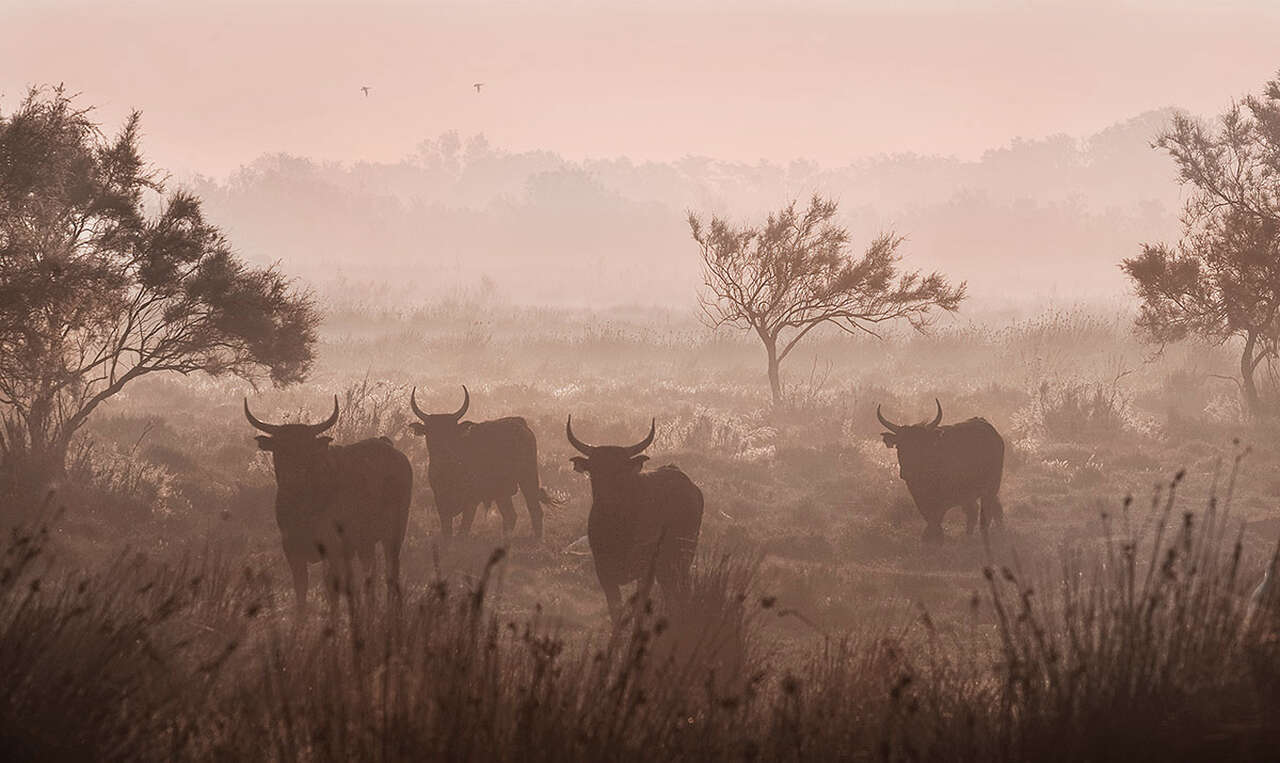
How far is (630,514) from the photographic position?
10.7 metres

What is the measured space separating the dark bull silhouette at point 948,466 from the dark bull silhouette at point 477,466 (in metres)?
4.71

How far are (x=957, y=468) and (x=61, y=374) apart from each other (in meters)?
12.2

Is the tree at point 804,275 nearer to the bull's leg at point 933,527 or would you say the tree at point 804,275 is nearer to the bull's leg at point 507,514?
the bull's leg at point 933,527

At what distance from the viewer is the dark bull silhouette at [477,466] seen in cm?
1493

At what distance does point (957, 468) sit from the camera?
50.1ft

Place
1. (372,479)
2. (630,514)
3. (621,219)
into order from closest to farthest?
(630,514), (372,479), (621,219)

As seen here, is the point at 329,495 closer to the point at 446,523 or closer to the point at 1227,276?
the point at 446,523

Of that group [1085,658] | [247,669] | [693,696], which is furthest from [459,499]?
[1085,658]

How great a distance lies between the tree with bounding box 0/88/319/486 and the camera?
15211 mm

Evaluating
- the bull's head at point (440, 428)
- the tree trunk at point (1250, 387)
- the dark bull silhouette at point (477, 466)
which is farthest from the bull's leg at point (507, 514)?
the tree trunk at point (1250, 387)

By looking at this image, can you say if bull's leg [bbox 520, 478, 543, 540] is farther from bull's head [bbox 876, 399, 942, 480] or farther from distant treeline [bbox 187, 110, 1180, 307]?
distant treeline [bbox 187, 110, 1180, 307]

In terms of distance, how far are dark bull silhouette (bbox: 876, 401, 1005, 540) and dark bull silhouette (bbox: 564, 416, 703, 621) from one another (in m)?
5.13

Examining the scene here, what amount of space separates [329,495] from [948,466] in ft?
26.4

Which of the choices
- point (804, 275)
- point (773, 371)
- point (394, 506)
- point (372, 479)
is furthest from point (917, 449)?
point (773, 371)
